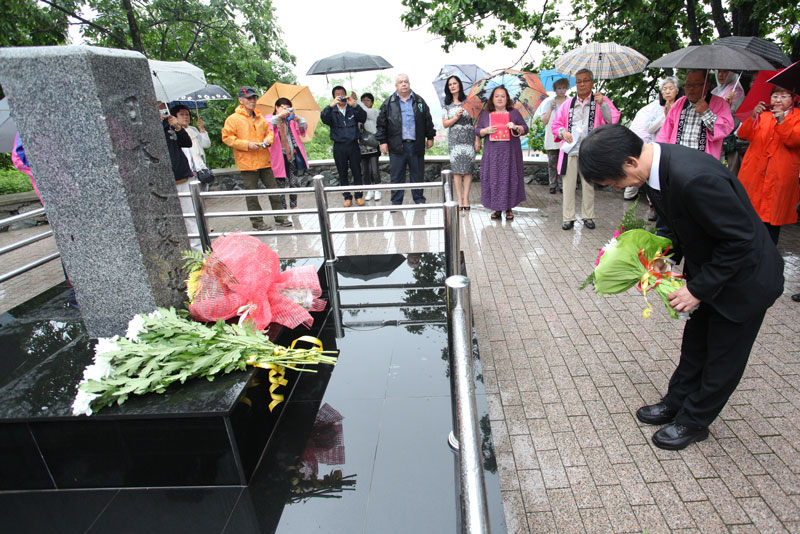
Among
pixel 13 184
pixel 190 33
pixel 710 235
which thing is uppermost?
pixel 190 33

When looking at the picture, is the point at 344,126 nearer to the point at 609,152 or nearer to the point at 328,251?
the point at 328,251

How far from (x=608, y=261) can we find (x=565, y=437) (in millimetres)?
1094

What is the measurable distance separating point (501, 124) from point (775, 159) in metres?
3.61

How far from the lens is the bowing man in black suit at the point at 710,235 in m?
2.15

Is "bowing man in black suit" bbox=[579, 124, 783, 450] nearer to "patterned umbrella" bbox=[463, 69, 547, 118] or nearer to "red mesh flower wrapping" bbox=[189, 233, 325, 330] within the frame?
"red mesh flower wrapping" bbox=[189, 233, 325, 330]

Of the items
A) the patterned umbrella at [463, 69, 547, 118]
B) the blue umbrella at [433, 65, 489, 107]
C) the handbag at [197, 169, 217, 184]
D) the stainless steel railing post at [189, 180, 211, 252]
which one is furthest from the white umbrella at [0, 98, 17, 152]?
the blue umbrella at [433, 65, 489, 107]

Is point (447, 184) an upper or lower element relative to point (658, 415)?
upper

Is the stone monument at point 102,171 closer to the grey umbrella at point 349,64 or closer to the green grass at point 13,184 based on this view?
the grey umbrella at point 349,64

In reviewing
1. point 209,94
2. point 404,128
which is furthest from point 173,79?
point 404,128

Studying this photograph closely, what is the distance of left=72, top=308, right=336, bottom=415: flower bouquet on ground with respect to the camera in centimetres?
231

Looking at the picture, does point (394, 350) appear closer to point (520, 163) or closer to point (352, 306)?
point (352, 306)

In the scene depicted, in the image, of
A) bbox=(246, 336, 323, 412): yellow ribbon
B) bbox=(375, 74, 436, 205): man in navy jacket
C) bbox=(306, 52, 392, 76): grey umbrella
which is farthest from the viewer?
bbox=(306, 52, 392, 76): grey umbrella

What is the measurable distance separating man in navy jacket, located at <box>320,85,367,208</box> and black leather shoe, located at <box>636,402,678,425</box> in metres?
6.73

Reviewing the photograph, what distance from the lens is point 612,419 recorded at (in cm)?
305
